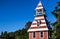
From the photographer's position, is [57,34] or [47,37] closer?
[57,34]

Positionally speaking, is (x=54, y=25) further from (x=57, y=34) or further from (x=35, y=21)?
(x=35, y=21)

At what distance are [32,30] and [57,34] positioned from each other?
1897 cm

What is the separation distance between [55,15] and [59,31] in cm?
336

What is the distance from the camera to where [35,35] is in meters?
53.9

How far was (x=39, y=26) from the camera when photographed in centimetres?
5366

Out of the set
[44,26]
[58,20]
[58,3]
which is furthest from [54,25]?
[44,26]

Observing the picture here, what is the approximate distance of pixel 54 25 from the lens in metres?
36.6

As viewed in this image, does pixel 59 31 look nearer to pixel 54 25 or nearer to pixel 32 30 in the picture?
pixel 54 25

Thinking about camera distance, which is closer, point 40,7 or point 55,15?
point 55,15

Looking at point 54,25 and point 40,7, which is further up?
point 40,7

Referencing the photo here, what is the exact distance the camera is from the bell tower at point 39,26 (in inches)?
2082

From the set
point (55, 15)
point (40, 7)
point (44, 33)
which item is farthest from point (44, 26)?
point (55, 15)

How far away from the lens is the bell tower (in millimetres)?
52875

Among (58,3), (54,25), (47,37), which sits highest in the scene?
(58,3)
